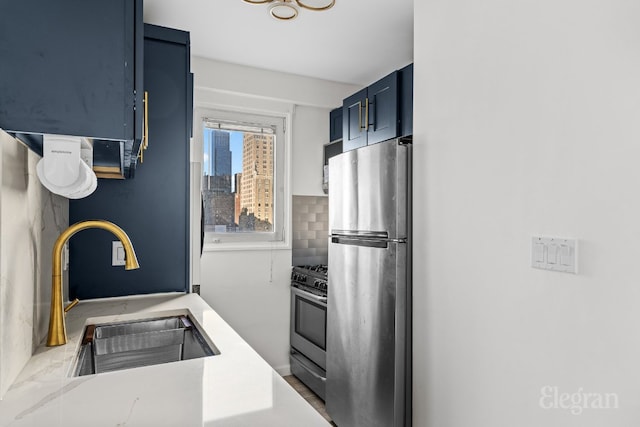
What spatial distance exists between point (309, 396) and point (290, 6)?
8.65ft

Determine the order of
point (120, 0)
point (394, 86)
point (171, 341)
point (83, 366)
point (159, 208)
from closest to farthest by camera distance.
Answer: point (120, 0) → point (83, 366) → point (171, 341) → point (159, 208) → point (394, 86)

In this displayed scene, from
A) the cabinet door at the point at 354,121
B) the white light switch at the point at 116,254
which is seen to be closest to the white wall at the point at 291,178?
the cabinet door at the point at 354,121

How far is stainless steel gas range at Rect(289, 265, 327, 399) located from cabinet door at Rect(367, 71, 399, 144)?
111 centimetres

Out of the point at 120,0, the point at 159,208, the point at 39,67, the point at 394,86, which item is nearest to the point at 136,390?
the point at 39,67

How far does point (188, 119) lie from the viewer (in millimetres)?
2074

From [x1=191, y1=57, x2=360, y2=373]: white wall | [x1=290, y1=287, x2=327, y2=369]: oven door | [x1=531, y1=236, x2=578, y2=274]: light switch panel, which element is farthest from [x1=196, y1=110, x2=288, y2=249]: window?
[x1=531, y1=236, x2=578, y2=274]: light switch panel

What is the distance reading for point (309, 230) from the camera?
11.9 ft

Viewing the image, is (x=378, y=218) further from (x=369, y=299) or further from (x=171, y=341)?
(x=171, y=341)

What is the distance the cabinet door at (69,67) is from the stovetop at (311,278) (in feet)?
6.90

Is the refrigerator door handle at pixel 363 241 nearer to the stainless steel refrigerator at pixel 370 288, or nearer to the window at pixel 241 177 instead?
the stainless steel refrigerator at pixel 370 288

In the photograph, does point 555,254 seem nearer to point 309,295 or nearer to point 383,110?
point 383,110

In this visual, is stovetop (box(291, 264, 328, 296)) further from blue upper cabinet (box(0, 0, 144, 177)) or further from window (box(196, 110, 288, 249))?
blue upper cabinet (box(0, 0, 144, 177))

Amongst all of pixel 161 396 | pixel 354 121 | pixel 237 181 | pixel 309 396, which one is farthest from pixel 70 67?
pixel 309 396

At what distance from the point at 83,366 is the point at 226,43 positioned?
2318mm
